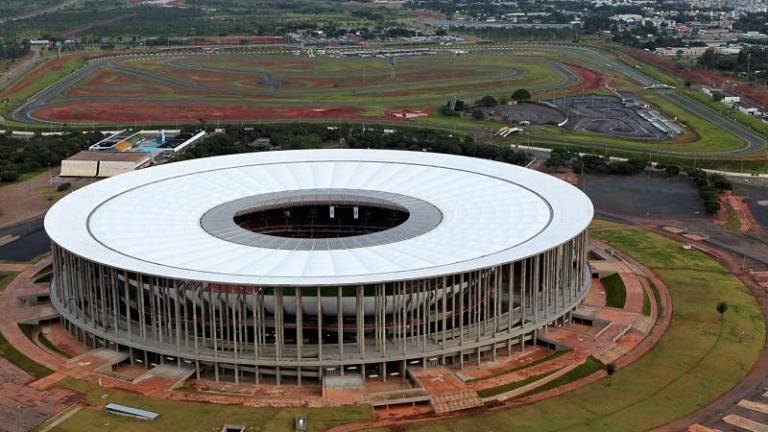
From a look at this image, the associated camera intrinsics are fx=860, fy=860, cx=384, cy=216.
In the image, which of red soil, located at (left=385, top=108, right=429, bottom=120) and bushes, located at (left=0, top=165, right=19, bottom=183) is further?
red soil, located at (left=385, top=108, right=429, bottom=120)

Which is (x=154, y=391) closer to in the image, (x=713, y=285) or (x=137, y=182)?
(x=137, y=182)

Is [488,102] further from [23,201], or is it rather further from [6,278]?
[6,278]

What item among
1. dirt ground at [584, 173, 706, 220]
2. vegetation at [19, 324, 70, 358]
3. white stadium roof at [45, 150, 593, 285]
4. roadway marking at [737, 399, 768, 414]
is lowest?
dirt ground at [584, 173, 706, 220]

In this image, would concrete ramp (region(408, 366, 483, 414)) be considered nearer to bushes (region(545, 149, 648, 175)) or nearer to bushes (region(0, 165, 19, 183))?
bushes (region(545, 149, 648, 175))

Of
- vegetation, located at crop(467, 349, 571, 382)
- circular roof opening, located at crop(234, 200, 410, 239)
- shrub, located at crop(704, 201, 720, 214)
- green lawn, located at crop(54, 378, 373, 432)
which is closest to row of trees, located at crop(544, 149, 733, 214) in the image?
shrub, located at crop(704, 201, 720, 214)

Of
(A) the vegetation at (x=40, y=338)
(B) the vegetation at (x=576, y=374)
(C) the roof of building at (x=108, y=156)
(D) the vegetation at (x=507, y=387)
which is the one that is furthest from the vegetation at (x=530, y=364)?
(C) the roof of building at (x=108, y=156)

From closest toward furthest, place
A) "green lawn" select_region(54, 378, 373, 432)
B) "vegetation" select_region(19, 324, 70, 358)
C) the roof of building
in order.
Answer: "green lawn" select_region(54, 378, 373, 432)
"vegetation" select_region(19, 324, 70, 358)
the roof of building

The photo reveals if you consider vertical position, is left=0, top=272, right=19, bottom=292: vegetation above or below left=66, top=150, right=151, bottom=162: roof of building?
below
